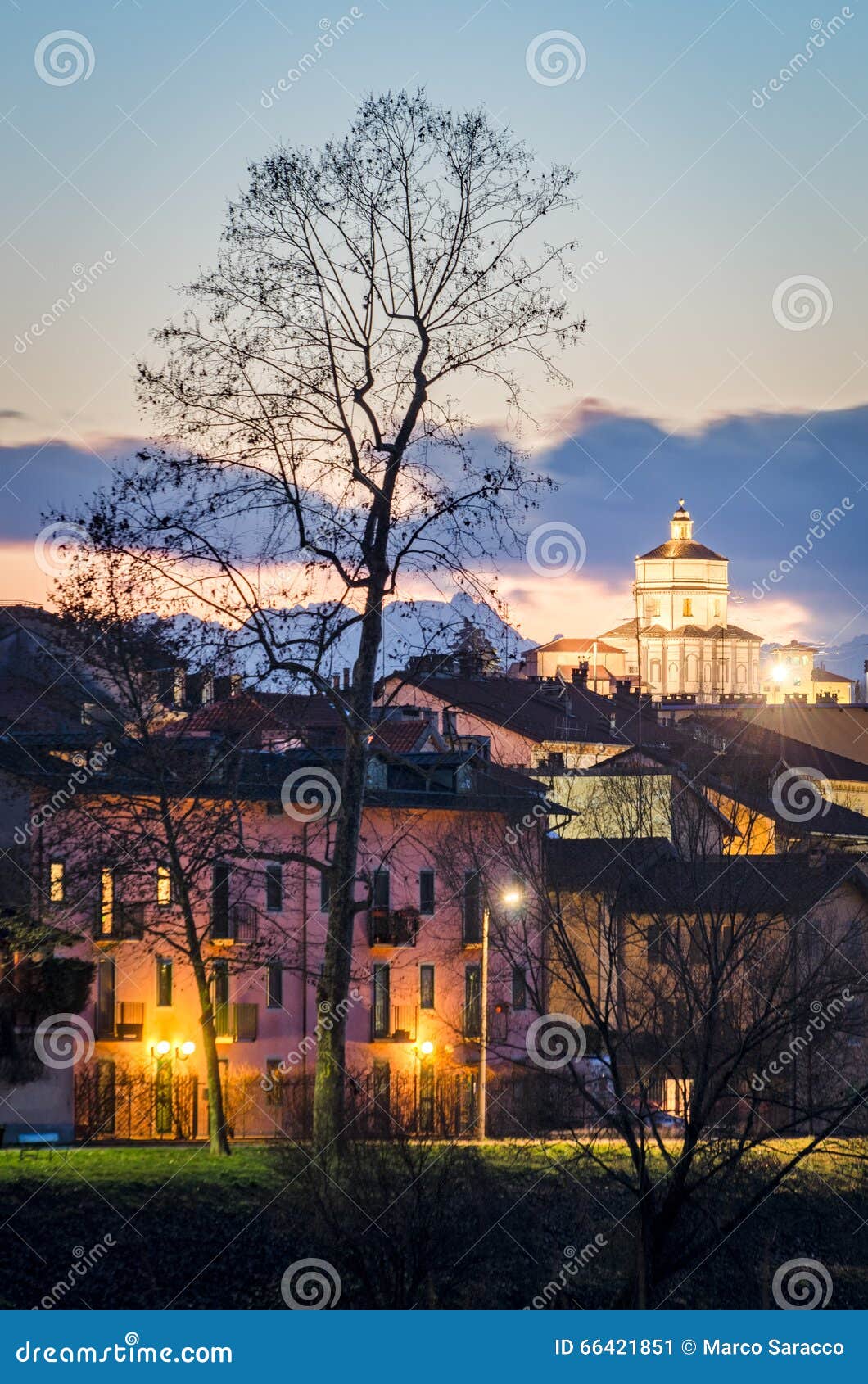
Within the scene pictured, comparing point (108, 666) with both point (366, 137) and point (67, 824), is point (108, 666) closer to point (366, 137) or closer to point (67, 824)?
point (67, 824)

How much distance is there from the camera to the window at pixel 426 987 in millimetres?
36062

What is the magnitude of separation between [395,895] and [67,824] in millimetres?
13321

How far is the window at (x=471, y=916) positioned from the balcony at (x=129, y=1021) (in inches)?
269

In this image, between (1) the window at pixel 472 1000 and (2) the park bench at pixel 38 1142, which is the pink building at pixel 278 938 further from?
(2) the park bench at pixel 38 1142

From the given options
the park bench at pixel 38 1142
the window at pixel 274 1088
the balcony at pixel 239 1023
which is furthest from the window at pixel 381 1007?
the park bench at pixel 38 1142

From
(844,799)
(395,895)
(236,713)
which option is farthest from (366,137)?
(844,799)

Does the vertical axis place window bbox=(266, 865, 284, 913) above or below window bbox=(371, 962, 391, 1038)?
above

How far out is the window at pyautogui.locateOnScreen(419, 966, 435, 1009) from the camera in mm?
36062

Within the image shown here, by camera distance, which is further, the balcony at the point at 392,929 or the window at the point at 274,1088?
the balcony at the point at 392,929

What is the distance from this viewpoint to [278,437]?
19094 mm

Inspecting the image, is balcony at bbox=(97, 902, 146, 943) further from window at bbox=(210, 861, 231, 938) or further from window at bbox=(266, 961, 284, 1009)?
window at bbox=(266, 961, 284, 1009)

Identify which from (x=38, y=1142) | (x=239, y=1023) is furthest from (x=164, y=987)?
(x=38, y=1142)

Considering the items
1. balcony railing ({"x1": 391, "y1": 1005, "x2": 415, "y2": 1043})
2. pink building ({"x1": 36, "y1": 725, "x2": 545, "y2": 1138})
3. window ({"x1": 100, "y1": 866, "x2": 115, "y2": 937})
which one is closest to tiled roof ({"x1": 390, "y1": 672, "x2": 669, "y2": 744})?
pink building ({"x1": 36, "y1": 725, "x2": 545, "y2": 1138})

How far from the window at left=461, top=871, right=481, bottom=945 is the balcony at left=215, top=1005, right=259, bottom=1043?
15.8 ft
